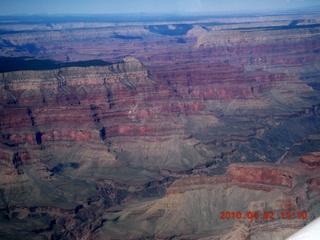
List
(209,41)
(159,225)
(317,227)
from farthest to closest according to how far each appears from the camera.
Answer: (209,41)
(159,225)
(317,227)

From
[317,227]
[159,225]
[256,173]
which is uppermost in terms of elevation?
[317,227]

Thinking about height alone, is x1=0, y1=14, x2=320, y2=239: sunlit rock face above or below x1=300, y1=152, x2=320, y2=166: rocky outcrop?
below

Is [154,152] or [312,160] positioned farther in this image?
[154,152]

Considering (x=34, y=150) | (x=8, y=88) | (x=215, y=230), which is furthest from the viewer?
(x=8, y=88)

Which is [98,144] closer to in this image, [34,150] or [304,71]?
[34,150]

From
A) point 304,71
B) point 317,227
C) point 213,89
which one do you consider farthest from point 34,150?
point 304,71

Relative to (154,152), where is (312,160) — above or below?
above

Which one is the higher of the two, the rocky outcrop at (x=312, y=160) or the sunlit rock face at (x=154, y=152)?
the rocky outcrop at (x=312, y=160)

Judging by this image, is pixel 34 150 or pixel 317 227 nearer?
pixel 317 227
